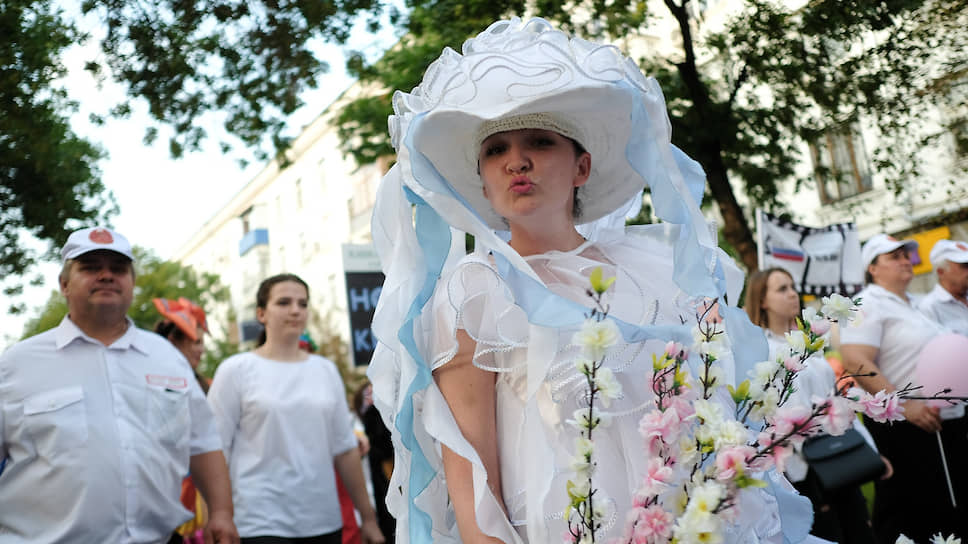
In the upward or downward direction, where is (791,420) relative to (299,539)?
upward

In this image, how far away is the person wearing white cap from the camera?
542 cm

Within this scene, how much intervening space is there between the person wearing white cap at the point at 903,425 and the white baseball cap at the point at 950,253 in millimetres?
440

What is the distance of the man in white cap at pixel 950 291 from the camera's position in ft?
20.4

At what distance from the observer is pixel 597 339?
1406mm

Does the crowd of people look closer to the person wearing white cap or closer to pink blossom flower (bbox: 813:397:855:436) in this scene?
pink blossom flower (bbox: 813:397:855:436)

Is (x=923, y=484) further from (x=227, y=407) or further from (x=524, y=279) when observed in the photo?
(x=524, y=279)

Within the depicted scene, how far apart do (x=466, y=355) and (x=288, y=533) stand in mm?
3377

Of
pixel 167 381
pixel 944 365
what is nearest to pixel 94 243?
pixel 167 381

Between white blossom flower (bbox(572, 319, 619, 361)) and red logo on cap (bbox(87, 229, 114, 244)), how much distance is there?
329cm

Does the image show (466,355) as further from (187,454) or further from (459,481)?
(187,454)

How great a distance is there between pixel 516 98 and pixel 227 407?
3710mm

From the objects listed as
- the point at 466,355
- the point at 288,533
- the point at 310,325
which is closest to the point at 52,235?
the point at 288,533

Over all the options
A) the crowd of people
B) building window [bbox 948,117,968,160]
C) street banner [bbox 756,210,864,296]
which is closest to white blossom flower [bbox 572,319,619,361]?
the crowd of people

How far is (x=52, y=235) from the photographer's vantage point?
6285 millimetres
